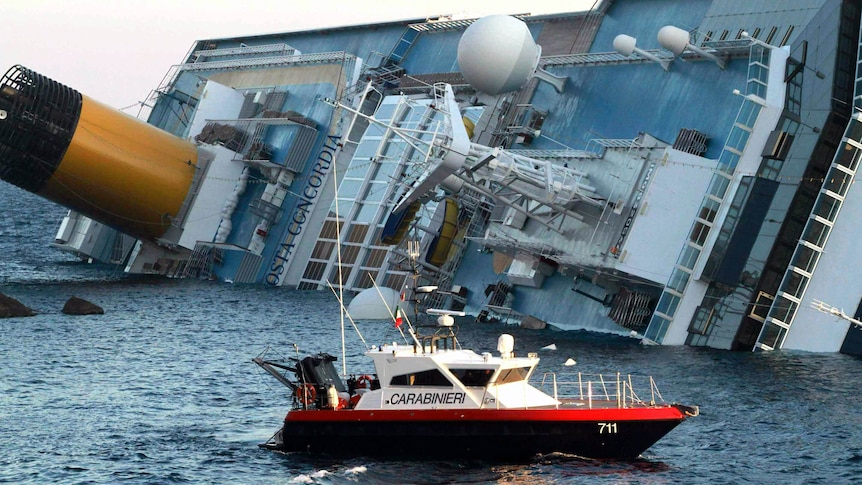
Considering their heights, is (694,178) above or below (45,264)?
above

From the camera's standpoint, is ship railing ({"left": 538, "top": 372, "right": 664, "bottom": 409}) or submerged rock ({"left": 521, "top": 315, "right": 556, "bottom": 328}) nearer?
ship railing ({"left": 538, "top": 372, "right": 664, "bottom": 409})

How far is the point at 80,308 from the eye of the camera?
80.9 metres

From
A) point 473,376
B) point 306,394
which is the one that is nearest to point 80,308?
point 306,394

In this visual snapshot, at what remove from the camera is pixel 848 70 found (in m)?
65.4

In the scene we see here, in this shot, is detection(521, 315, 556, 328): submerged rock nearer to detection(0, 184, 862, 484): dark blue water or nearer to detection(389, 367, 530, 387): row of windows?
detection(0, 184, 862, 484): dark blue water

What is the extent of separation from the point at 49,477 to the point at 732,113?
44.7 meters

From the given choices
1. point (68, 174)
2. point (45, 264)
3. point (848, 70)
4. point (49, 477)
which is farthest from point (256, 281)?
point (49, 477)

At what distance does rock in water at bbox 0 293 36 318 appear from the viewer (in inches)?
3086

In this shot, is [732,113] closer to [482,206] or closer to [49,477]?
[482,206]

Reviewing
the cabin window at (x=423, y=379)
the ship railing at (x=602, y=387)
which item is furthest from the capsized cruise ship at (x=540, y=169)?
the ship railing at (x=602, y=387)

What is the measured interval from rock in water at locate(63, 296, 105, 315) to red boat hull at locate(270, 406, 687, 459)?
143 feet

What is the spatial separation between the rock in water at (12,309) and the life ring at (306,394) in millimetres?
39644

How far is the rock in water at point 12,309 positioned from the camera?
257 ft

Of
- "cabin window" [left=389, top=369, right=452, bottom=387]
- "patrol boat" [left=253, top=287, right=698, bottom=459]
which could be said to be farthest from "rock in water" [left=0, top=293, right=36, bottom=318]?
"cabin window" [left=389, top=369, right=452, bottom=387]
